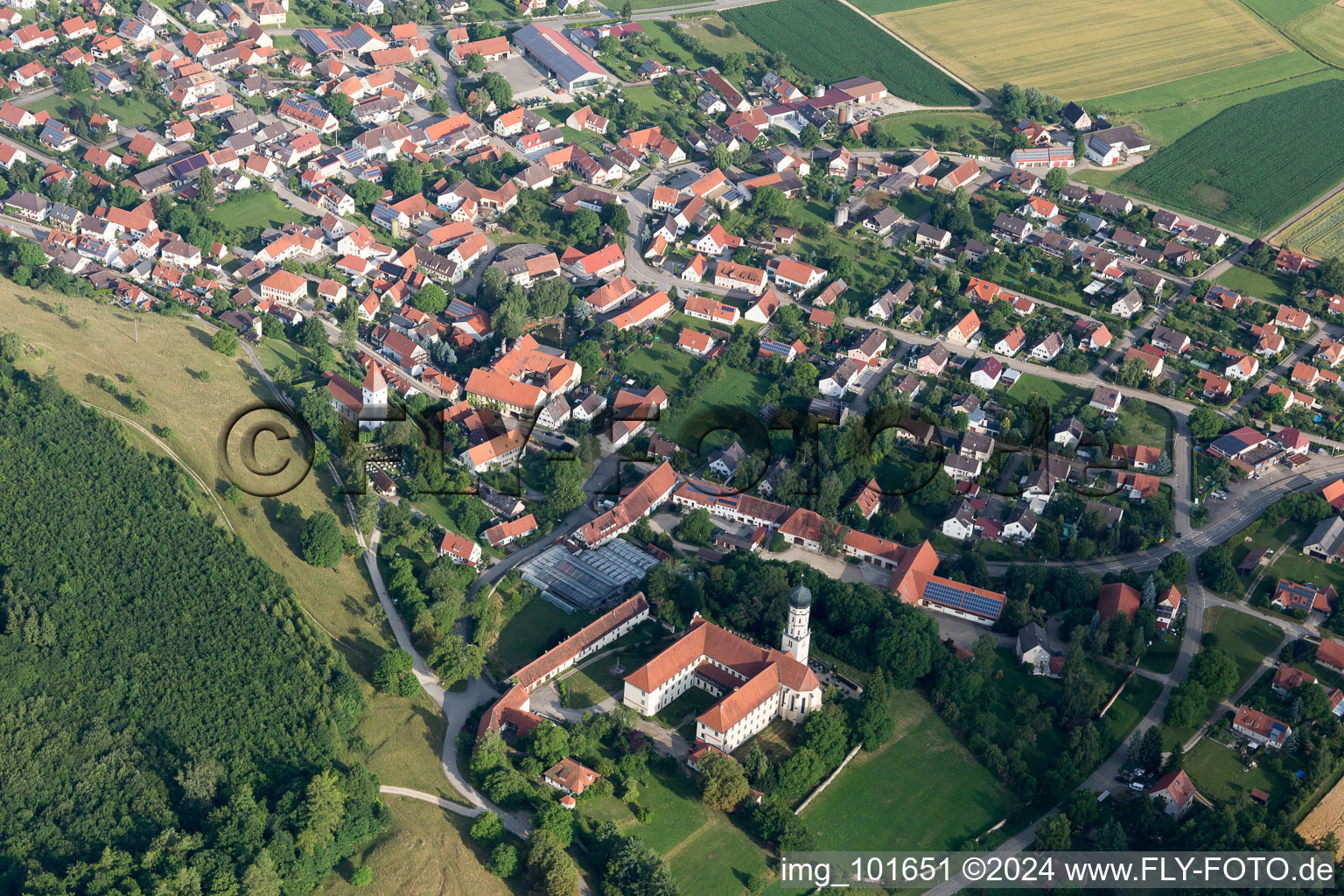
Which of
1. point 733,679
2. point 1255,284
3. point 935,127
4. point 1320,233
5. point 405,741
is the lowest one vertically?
point 405,741

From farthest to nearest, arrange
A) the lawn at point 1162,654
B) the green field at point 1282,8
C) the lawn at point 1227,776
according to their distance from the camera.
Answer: the green field at point 1282,8
the lawn at point 1162,654
the lawn at point 1227,776

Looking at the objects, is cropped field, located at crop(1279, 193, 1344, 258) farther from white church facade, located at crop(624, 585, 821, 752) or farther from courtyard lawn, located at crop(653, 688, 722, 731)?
courtyard lawn, located at crop(653, 688, 722, 731)

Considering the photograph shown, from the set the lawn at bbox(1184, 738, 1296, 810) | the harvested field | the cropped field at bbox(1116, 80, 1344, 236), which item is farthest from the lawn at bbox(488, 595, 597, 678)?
the cropped field at bbox(1116, 80, 1344, 236)

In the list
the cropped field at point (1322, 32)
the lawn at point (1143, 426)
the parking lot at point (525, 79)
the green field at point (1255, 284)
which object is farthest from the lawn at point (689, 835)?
the cropped field at point (1322, 32)

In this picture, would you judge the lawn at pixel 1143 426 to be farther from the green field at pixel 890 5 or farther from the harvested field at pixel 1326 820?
the green field at pixel 890 5

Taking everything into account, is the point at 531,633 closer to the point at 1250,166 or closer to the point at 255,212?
the point at 255,212

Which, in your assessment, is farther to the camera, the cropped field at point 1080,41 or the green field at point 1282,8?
the green field at point 1282,8

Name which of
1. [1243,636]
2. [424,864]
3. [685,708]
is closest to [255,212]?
[685,708]
